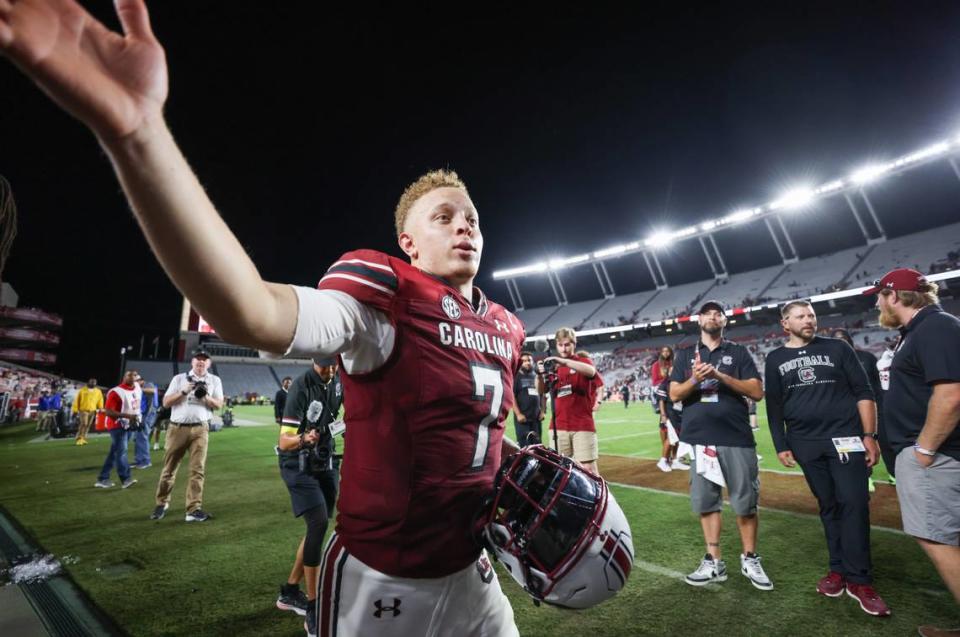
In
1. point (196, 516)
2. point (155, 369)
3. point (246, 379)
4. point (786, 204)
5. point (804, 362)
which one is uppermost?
point (786, 204)

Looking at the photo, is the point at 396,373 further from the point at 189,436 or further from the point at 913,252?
the point at 913,252

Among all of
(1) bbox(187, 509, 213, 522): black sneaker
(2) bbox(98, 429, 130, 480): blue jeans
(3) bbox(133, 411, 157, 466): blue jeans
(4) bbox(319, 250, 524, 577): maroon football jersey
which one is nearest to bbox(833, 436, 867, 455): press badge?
(4) bbox(319, 250, 524, 577): maroon football jersey

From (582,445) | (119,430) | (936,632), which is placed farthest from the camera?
(119,430)

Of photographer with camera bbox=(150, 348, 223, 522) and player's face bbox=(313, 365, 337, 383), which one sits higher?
player's face bbox=(313, 365, 337, 383)

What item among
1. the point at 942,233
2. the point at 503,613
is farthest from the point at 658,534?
the point at 942,233

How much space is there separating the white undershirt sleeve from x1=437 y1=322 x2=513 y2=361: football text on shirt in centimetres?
20

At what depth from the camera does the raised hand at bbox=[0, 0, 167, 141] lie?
61cm

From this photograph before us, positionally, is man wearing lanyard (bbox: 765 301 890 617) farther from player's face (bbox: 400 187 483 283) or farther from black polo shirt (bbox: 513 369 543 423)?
black polo shirt (bbox: 513 369 543 423)

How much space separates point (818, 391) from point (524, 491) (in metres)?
4.04

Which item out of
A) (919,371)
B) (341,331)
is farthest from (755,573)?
(341,331)

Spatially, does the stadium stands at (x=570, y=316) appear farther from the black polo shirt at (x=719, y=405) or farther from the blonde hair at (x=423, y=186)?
the blonde hair at (x=423, y=186)

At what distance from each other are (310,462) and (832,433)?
4711 millimetres

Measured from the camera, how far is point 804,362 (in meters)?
4.27

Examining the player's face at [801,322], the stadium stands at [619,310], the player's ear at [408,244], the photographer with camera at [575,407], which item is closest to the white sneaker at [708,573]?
the player's face at [801,322]
